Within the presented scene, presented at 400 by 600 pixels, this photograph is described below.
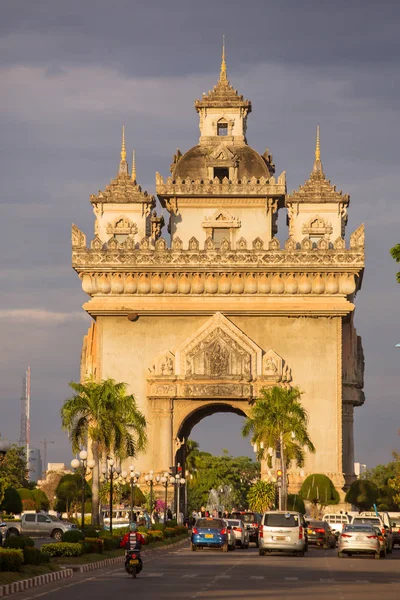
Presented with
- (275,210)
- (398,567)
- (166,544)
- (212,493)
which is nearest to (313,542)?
(166,544)

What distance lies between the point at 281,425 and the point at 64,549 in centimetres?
3531

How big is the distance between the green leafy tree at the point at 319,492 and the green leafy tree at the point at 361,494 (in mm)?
1140

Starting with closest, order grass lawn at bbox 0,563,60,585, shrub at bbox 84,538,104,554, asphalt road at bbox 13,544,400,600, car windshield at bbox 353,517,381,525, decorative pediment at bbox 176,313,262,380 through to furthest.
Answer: asphalt road at bbox 13,544,400,600
grass lawn at bbox 0,563,60,585
shrub at bbox 84,538,104,554
car windshield at bbox 353,517,381,525
decorative pediment at bbox 176,313,262,380

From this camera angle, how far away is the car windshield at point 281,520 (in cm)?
4697

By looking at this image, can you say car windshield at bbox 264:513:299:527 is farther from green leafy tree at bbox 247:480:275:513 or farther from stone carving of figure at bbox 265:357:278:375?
stone carving of figure at bbox 265:357:278:375

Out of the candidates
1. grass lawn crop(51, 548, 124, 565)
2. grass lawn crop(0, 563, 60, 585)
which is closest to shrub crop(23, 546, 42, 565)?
grass lawn crop(0, 563, 60, 585)

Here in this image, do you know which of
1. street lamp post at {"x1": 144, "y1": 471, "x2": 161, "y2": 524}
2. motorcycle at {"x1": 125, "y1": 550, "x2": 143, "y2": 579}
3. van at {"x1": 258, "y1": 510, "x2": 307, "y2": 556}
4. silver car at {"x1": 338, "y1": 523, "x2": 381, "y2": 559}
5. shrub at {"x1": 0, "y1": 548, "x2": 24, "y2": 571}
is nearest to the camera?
shrub at {"x1": 0, "y1": 548, "x2": 24, "y2": 571}

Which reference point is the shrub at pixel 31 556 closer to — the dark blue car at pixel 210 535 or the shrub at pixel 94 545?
the shrub at pixel 94 545

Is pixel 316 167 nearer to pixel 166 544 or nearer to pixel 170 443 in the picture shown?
pixel 170 443

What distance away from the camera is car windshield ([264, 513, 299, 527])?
4697 cm

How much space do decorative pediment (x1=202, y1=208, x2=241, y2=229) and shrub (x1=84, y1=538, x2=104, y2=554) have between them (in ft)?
135

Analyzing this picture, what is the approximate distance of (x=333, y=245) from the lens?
77062mm

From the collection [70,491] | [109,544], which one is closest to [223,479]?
[70,491]

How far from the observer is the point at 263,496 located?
7775 centimetres
